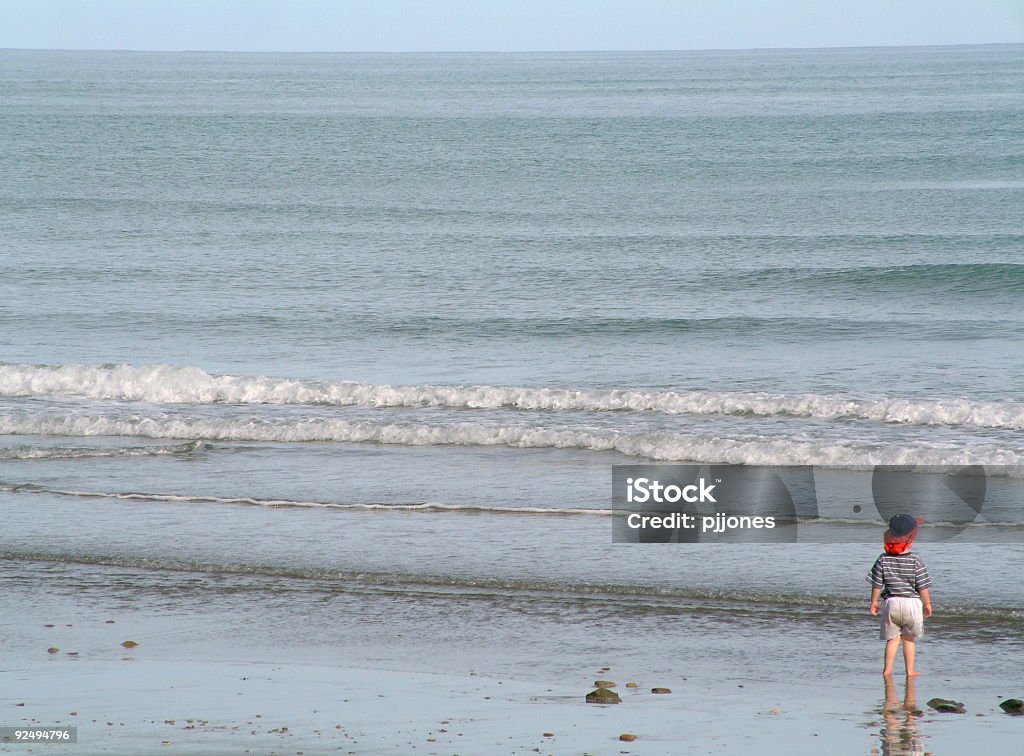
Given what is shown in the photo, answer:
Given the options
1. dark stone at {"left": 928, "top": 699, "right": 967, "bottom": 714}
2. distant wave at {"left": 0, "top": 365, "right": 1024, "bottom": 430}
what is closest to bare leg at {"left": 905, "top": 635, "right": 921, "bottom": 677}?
dark stone at {"left": 928, "top": 699, "right": 967, "bottom": 714}

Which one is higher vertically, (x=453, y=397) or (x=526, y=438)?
(x=453, y=397)

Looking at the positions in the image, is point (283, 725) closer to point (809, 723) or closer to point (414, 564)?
point (809, 723)

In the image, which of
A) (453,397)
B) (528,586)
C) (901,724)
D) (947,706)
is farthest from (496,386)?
(901,724)

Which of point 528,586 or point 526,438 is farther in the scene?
point 526,438

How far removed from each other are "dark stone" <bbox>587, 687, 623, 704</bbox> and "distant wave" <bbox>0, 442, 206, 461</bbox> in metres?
8.14

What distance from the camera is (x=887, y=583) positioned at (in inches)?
266

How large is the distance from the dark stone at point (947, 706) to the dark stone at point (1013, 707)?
0.67 ft

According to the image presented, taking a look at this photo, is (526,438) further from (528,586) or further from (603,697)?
(603,697)

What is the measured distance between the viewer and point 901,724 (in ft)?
19.5

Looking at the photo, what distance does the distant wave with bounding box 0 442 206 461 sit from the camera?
13.3 meters

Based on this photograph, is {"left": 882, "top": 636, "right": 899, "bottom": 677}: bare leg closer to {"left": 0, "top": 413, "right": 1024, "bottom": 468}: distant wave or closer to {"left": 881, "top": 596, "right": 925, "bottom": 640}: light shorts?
{"left": 881, "top": 596, "right": 925, "bottom": 640}: light shorts

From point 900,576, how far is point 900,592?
9cm

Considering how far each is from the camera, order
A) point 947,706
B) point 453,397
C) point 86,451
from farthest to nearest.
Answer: point 453,397 → point 86,451 → point 947,706

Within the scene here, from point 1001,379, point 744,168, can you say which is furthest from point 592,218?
point 1001,379
